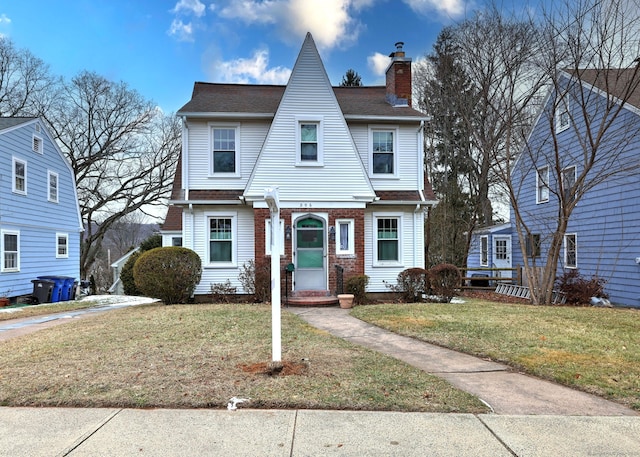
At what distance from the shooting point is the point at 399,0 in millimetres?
16859

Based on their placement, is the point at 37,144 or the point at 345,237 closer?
the point at 345,237

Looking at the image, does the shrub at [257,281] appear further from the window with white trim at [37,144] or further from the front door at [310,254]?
the window with white trim at [37,144]

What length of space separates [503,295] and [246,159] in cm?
1167

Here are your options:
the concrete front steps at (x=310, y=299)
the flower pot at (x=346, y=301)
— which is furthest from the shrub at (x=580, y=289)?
the concrete front steps at (x=310, y=299)

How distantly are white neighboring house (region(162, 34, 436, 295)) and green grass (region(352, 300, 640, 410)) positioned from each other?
9.39 feet

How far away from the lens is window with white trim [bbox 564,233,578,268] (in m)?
16.4

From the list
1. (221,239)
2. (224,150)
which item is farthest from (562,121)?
(221,239)

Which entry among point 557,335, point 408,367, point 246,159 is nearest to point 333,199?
point 246,159

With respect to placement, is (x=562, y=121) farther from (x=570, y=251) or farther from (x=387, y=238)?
(x=387, y=238)

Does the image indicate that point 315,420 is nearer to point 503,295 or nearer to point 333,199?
point 333,199

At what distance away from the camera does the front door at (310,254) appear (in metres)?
13.0

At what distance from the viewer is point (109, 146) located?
97.6 feet

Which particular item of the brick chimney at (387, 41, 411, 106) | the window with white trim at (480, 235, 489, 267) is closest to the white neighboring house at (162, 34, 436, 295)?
Result: the brick chimney at (387, 41, 411, 106)

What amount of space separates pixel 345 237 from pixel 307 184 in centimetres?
205
